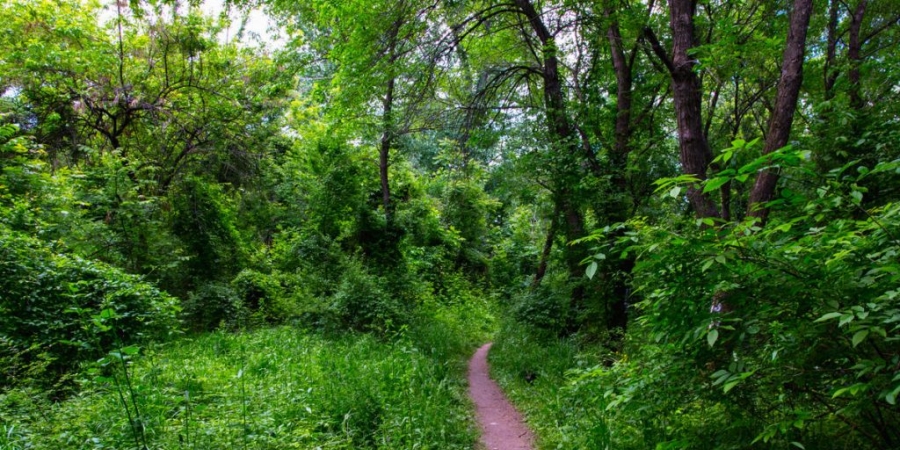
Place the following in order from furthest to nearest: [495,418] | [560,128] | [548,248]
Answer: [548,248] < [560,128] < [495,418]

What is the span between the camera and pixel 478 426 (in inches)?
238

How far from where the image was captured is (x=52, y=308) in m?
6.31

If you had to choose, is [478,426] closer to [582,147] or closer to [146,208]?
[582,147]

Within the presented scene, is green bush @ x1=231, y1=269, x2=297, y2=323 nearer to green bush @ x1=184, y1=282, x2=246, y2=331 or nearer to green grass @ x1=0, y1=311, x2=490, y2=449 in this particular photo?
green bush @ x1=184, y1=282, x2=246, y2=331

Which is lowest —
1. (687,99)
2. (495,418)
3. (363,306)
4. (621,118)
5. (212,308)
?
(495,418)

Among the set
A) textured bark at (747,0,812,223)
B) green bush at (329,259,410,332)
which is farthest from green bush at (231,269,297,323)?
textured bark at (747,0,812,223)

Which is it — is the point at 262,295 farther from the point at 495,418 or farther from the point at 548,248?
the point at 495,418

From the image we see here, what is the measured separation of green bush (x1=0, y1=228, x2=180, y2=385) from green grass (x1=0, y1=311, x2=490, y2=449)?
0.59 meters

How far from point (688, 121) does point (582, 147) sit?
3789 millimetres

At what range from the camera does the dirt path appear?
5.61 m

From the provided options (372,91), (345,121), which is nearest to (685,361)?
(372,91)

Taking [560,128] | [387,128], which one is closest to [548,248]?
[560,128]

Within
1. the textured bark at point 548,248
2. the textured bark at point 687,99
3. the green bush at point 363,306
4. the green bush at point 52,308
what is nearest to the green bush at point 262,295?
the green bush at point 363,306

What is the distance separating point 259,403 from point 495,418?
3.46 meters
